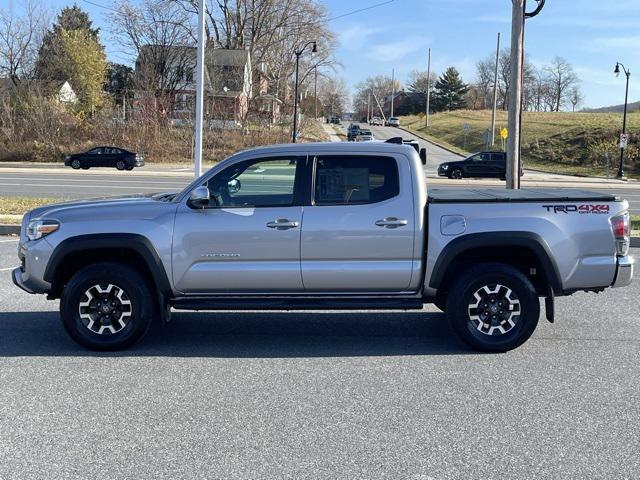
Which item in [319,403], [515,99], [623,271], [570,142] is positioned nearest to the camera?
[319,403]

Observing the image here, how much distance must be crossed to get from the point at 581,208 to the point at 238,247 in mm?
3108

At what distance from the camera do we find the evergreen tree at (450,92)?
12900 centimetres

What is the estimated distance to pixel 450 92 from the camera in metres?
129

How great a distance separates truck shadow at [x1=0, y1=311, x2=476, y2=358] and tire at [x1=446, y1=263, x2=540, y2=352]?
0.28 metres

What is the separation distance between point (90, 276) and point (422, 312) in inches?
150

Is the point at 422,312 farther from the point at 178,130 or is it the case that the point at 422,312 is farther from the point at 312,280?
the point at 178,130

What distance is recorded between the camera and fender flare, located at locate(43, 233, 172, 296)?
588 centimetres

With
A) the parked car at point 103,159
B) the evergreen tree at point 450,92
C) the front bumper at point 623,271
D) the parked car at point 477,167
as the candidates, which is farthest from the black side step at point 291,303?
the evergreen tree at point 450,92

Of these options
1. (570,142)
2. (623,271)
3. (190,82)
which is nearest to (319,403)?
(623,271)

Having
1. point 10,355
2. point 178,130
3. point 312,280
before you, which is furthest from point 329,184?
point 178,130

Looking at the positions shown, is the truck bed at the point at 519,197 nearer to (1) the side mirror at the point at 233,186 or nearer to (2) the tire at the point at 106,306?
(1) the side mirror at the point at 233,186

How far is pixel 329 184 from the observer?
6.10 m

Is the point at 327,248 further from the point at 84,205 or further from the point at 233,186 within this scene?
the point at 84,205

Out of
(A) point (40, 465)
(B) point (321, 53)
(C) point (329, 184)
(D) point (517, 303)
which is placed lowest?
(A) point (40, 465)
